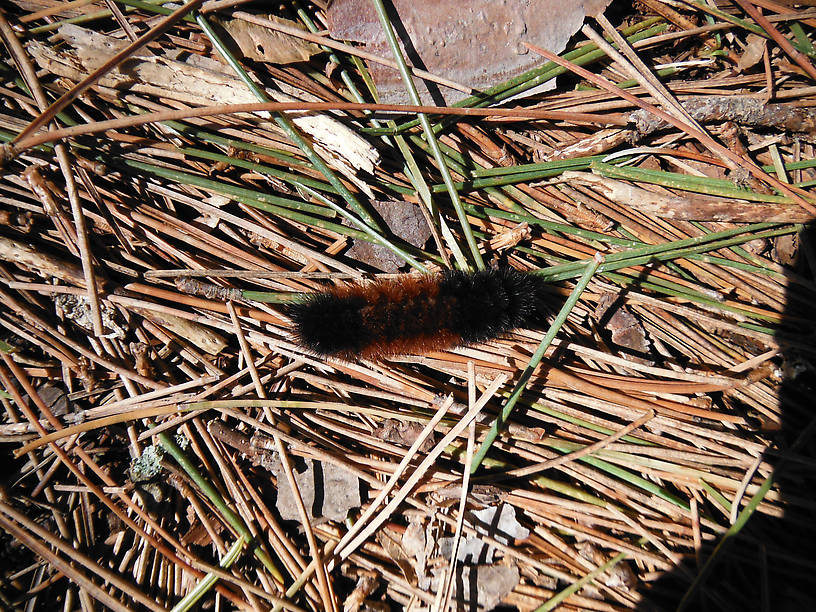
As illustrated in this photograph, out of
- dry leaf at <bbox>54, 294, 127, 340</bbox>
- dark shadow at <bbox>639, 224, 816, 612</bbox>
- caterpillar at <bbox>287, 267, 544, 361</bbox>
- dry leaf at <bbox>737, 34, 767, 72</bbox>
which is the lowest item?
dark shadow at <bbox>639, 224, 816, 612</bbox>

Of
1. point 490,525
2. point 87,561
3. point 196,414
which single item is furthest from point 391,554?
point 87,561

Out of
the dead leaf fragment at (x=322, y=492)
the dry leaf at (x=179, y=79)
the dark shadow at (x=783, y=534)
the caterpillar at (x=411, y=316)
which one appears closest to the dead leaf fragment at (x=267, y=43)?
the dry leaf at (x=179, y=79)

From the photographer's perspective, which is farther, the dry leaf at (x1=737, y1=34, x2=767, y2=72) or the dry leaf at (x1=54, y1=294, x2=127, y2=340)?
the dry leaf at (x1=54, y1=294, x2=127, y2=340)

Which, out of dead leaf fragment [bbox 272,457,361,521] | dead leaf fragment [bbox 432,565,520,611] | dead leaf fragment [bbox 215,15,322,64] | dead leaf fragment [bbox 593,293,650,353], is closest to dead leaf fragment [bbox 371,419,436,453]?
dead leaf fragment [bbox 272,457,361,521]

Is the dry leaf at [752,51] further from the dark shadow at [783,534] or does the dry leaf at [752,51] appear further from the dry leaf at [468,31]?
the dark shadow at [783,534]

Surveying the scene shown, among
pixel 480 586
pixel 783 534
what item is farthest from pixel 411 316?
pixel 783 534

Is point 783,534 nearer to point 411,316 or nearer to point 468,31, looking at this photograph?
point 411,316

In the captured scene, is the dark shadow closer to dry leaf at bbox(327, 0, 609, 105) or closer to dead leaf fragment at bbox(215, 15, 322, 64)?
dry leaf at bbox(327, 0, 609, 105)
